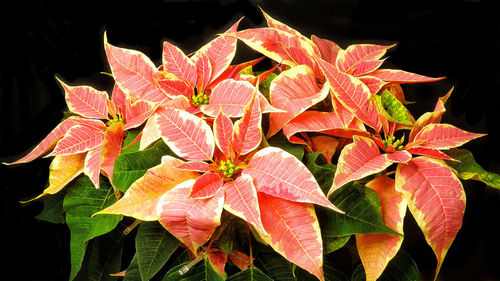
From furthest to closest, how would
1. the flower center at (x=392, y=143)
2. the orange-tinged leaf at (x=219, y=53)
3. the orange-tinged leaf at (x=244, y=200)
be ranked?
1. the orange-tinged leaf at (x=219, y=53)
2. the flower center at (x=392, y=143)
3. the orange-tinged leaf at (x=244, y=200)

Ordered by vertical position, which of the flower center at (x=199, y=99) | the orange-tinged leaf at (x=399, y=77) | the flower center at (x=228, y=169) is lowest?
the flower center at (x=228, y=169)

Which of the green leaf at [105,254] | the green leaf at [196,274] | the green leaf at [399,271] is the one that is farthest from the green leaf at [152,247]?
the green leaf at [399,271]

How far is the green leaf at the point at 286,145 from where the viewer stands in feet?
2.14

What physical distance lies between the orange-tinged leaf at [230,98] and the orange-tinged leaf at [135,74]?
0.27 ft

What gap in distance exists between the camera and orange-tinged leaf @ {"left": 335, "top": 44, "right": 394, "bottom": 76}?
0.77 meters

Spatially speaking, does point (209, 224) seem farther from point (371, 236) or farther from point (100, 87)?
point (100, 87)

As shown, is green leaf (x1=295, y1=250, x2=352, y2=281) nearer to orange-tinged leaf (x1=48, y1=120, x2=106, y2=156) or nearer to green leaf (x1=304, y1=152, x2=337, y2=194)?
green leaf (x1=304, y1=152, x2=337, y2=194)

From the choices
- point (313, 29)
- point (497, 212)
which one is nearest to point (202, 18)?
point (313, 29)

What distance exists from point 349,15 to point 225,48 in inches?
10.9

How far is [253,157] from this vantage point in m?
0.63

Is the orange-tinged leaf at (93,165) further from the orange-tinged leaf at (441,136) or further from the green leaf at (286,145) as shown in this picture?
the orange-tinged leaf at (441,136)

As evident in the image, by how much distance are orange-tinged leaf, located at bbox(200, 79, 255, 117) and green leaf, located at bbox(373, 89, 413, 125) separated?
18 cm

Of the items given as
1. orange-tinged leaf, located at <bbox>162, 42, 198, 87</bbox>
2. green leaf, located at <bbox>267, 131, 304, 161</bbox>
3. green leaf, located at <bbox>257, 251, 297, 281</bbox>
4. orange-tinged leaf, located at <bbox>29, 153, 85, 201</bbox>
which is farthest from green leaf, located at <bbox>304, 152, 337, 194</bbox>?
orange-tinged leaf, located at <bbox>29, 153, 85, 201</bbox>

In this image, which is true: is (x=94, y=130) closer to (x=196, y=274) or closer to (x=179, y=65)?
(x=179, y=65)
